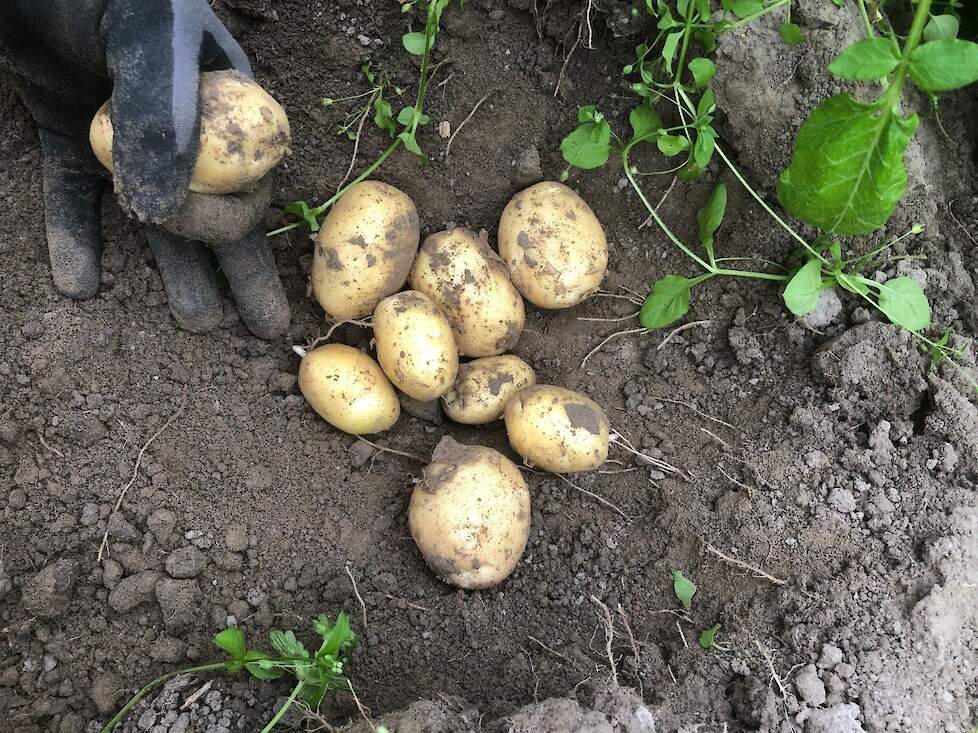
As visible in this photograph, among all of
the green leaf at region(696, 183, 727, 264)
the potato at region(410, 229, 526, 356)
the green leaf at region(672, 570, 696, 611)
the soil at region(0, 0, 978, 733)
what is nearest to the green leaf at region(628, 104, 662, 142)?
the soil at region(0, 0, 978, 733)

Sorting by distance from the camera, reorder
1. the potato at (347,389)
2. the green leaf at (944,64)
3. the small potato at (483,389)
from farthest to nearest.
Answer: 1. the small potato at (483,389)
2. the potato at (347,389)
3. the green leaf at (944,64)

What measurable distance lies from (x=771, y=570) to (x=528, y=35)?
4.80ft

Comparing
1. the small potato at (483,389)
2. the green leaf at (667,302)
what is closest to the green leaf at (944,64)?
the green leaf at (667,302)

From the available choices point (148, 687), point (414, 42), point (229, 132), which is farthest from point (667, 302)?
point (148, 687)

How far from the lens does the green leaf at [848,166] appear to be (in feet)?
4.90

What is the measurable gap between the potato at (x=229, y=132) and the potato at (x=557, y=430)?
0.83 metres

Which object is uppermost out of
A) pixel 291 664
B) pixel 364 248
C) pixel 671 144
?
pixel 671 144

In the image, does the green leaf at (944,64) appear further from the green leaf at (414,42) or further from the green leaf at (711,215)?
the green leaf at (414,42)

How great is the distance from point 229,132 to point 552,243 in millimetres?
815

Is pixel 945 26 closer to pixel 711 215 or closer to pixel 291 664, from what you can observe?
pixel 711 215

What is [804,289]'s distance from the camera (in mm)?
1793

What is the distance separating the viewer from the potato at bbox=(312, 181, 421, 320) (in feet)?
6.07

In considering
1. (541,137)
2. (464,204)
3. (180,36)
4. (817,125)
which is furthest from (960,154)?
(180,36)

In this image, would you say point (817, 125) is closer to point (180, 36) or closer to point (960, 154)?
point (960, 154)
